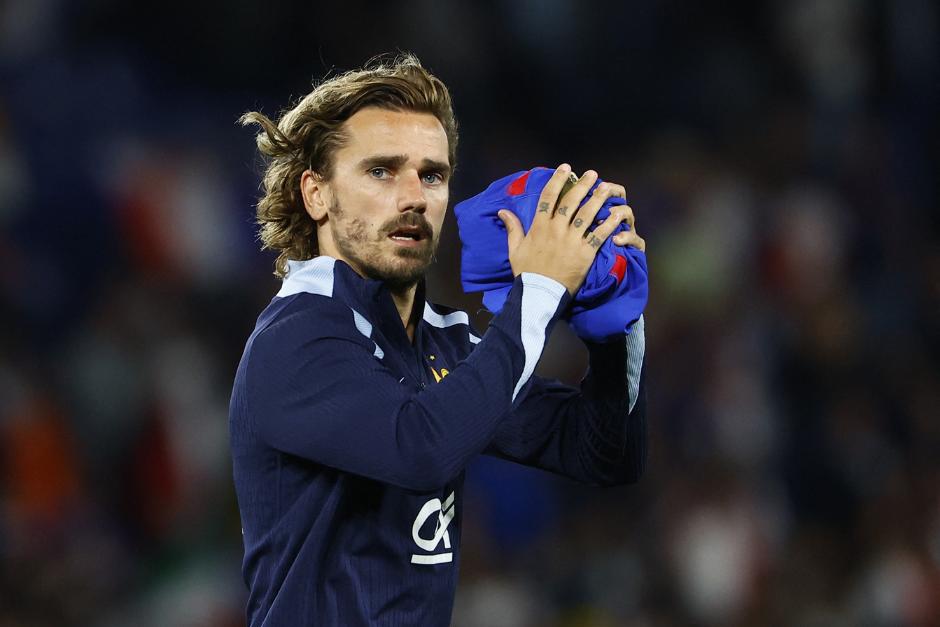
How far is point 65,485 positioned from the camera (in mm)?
5980

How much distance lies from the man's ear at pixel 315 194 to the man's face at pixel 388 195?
0.02 m


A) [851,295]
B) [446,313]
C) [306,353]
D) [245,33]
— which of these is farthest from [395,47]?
[306,353]

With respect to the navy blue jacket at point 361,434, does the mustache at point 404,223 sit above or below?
above

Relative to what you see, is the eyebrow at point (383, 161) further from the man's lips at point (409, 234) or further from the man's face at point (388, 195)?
the man's lips at point (409, 234)

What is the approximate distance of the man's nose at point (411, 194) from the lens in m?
2.61

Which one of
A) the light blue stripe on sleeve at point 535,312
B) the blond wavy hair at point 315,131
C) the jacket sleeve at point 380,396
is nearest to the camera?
the jacket sleeve at point 380,396

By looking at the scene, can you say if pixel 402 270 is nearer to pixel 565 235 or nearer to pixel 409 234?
pixel 409 234

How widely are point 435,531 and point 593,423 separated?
1.51 ft

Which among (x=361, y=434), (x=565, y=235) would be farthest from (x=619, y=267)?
(x=361, y=434)

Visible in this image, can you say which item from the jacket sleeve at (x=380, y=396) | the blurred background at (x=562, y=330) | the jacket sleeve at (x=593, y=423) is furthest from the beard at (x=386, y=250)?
the blurred background at (x=562, y=330)

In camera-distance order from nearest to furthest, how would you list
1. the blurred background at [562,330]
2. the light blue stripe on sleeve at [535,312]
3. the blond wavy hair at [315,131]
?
the light blue stripe on sleeve at [535,312]
the blond wavy hair at [315,131]
the blurred background at [562,330]

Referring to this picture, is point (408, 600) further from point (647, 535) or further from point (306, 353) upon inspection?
point (647, 535)

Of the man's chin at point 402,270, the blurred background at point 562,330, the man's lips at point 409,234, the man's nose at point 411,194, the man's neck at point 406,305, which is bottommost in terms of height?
the blurred background at point 562,330

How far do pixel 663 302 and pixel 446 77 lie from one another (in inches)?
78.3
